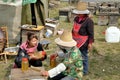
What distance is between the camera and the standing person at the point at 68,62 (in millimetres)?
5992

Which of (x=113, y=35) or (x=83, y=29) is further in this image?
(x=113, y=35)

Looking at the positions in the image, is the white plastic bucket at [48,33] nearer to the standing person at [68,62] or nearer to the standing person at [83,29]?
the standing person at [83,29]

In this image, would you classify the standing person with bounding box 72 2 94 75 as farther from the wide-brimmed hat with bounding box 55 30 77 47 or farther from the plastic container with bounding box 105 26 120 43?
the plastic container with bounding box 105 26 120 43

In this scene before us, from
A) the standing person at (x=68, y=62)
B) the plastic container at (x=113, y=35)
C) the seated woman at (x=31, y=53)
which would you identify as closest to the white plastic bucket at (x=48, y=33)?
the plastic container at (x=113, y=35)

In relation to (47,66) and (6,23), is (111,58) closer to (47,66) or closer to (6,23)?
(47,66)

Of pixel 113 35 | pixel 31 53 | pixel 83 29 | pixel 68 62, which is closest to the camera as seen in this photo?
pixel 68 62

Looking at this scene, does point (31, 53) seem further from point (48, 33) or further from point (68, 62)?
point (48, 33)

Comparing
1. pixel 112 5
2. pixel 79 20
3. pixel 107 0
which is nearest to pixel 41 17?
pixel 79 20

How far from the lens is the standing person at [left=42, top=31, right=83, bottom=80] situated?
5.99m

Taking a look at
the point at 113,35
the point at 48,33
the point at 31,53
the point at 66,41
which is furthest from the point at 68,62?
the point at 48,33

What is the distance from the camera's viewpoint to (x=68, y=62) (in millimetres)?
6066

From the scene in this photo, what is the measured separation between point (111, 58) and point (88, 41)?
2169 millimetres

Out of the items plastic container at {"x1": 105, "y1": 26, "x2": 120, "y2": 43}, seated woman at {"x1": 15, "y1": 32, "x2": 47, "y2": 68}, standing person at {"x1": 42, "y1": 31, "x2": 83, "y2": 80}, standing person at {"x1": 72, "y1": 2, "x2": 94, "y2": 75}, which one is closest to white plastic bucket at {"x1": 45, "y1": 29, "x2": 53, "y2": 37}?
plastic container at {"x1": 105, "y1": 26, "x2": 120, "y2": 43}

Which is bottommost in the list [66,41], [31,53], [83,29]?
[31,53]
